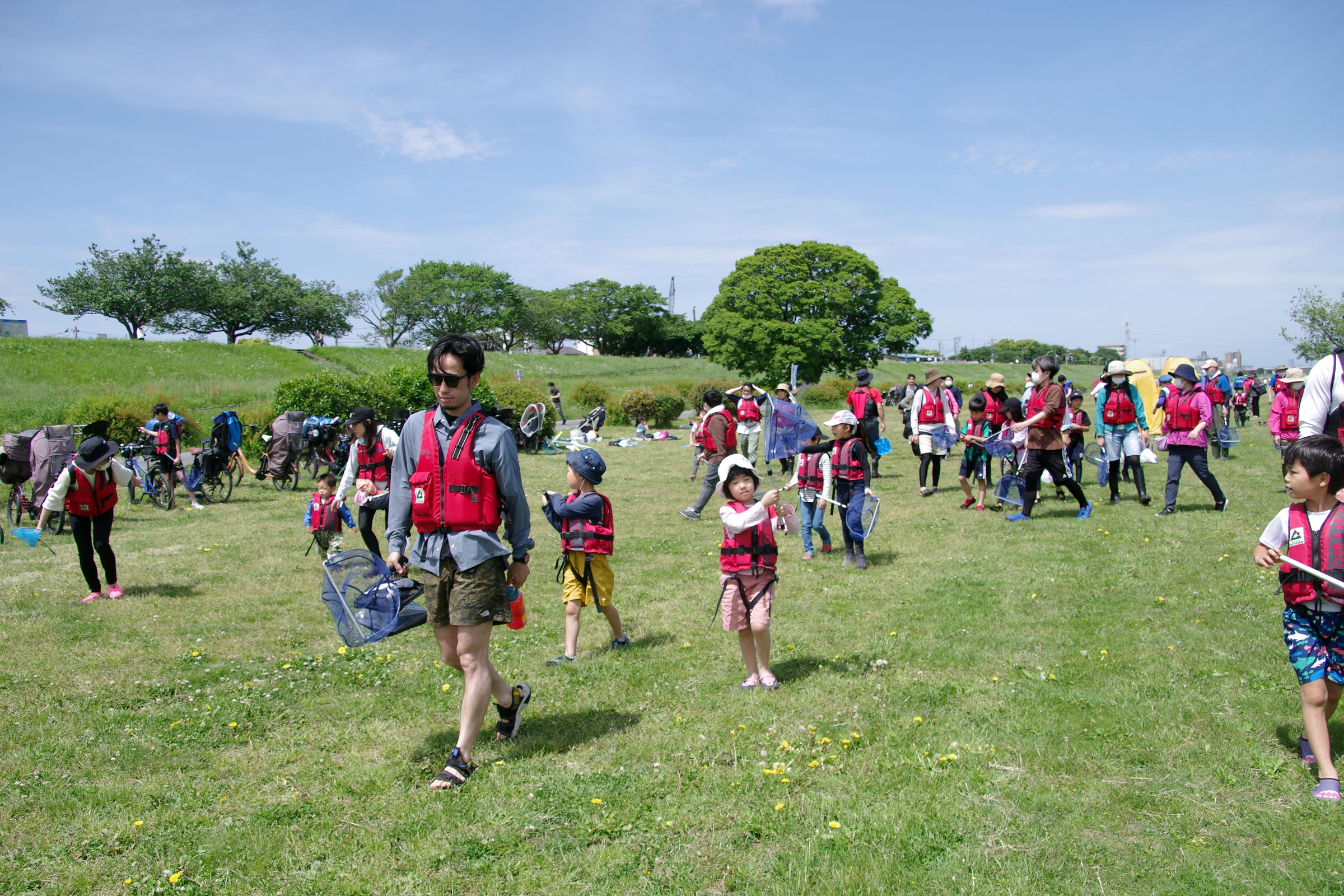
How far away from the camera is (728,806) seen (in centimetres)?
422

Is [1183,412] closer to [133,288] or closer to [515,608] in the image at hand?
[515,608]

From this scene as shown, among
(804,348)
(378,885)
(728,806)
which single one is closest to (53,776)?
(378,885)

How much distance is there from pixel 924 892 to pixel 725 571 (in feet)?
8.46

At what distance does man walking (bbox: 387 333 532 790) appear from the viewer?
4293 mm

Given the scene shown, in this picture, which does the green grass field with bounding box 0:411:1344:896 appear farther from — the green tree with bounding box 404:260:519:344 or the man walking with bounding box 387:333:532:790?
the green tree with bounding box 404:260:519:344

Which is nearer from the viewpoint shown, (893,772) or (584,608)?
(893,772)

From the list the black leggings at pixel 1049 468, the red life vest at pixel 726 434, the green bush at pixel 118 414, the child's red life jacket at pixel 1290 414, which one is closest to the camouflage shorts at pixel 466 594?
the red life vest at pixel 726 434

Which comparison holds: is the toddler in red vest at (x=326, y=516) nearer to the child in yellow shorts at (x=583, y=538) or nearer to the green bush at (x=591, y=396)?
the child in yellow shorts at (x=583, y=538)

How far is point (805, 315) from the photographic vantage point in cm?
5394

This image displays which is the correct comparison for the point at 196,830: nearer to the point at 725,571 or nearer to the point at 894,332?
the point at 725,571

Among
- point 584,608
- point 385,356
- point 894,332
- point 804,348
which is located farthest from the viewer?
point 385,356

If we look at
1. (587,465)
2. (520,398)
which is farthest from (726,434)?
(520,398)

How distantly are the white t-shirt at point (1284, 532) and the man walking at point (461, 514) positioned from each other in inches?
148

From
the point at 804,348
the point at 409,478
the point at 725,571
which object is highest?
the point at 804,348
